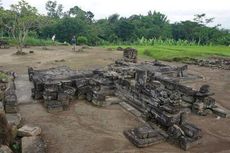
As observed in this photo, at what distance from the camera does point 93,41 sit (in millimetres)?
43281

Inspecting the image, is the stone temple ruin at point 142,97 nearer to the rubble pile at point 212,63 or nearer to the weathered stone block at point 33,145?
the weathered stone block at point 33,145

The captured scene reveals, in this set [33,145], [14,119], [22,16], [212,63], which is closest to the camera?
[33,145]

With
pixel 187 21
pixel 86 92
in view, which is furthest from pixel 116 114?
pixel 187 21

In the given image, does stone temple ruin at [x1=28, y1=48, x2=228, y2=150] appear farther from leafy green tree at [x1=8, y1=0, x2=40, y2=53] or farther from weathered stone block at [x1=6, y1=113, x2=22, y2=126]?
leafy green tree at [x1=8, y1=0, x2=40, y2=53]

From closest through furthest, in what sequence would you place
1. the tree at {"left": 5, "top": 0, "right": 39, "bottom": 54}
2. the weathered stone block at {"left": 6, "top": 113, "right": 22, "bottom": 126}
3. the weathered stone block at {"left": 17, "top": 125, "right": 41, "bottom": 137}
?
the weathered stone block at {"left": 17, "top": 125, "right": 41, "bottom": 137} → the weathered stone block at {"left": 6, "top": 113, "right": 22, "bottom": 126} → the tree at {"left": 5, "top": 0, "right": 39, "bottom": 54}

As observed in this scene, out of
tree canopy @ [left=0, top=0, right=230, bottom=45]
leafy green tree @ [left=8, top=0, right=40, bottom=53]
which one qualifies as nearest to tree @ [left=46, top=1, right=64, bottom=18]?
tree canopy @ [left=0, top=0, right=230, bottom=45]

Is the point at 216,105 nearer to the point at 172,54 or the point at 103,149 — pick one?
the point at 103,149

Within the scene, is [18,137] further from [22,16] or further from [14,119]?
[22,16]

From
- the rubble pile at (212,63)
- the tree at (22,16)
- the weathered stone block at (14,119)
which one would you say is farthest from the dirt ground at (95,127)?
the tree at (22,16)

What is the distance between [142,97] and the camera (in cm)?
1248

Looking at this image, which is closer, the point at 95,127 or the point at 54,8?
the point at 95,127

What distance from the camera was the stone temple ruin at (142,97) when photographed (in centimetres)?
947

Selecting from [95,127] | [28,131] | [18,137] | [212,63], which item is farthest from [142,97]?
[212,63]

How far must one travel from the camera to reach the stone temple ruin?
9.47 m
